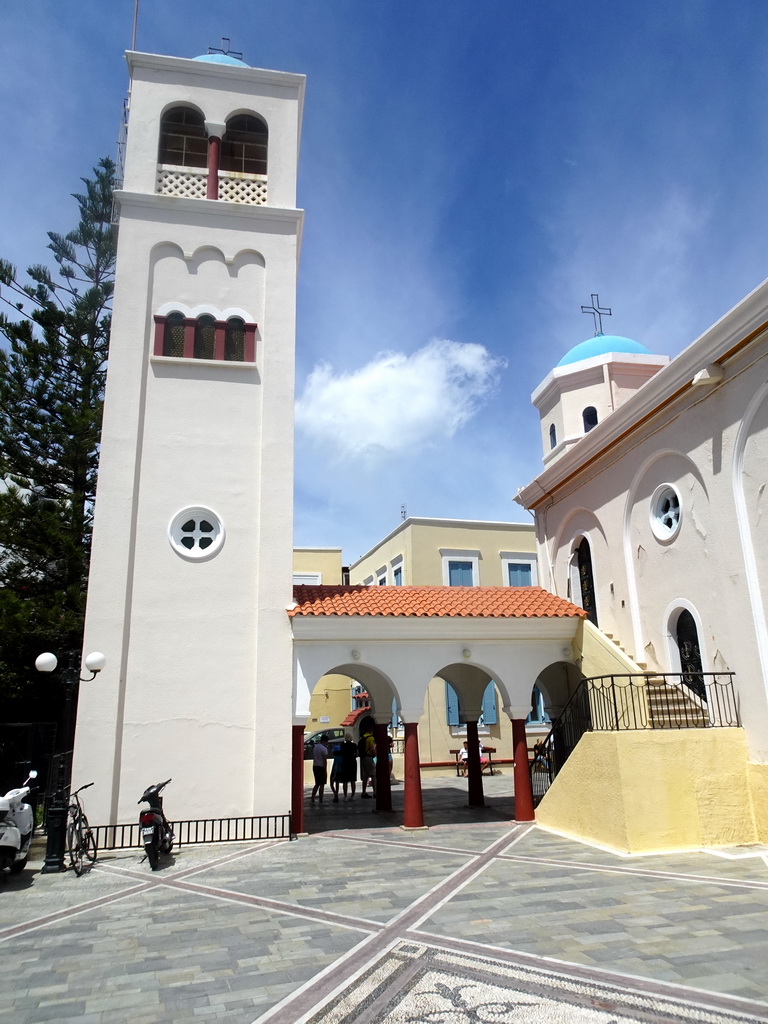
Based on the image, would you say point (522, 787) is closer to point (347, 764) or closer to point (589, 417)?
point (347, 764)

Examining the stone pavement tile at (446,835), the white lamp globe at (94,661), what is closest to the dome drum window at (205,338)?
the white lamp globe at (94,661)

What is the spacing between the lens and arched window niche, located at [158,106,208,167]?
1452cm

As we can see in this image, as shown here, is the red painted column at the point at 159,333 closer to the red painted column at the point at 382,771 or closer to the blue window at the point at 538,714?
the red painted column at the point at 382,771

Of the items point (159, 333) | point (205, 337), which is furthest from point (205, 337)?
point (159, 333)

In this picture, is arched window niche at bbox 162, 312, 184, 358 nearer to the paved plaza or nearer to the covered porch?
the covered porch

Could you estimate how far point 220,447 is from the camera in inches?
511

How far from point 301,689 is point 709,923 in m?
7.20

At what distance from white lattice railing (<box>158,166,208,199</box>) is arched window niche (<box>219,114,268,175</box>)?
0.76 m

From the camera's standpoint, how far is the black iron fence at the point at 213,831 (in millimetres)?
10859

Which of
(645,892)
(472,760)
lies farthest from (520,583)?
(645,892)

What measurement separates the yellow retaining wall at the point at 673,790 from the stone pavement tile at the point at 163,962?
191 inches

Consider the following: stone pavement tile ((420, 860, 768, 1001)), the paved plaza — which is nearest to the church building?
the paved plaza

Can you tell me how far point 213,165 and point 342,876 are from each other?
1307cm

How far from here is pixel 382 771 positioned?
14.5 m
